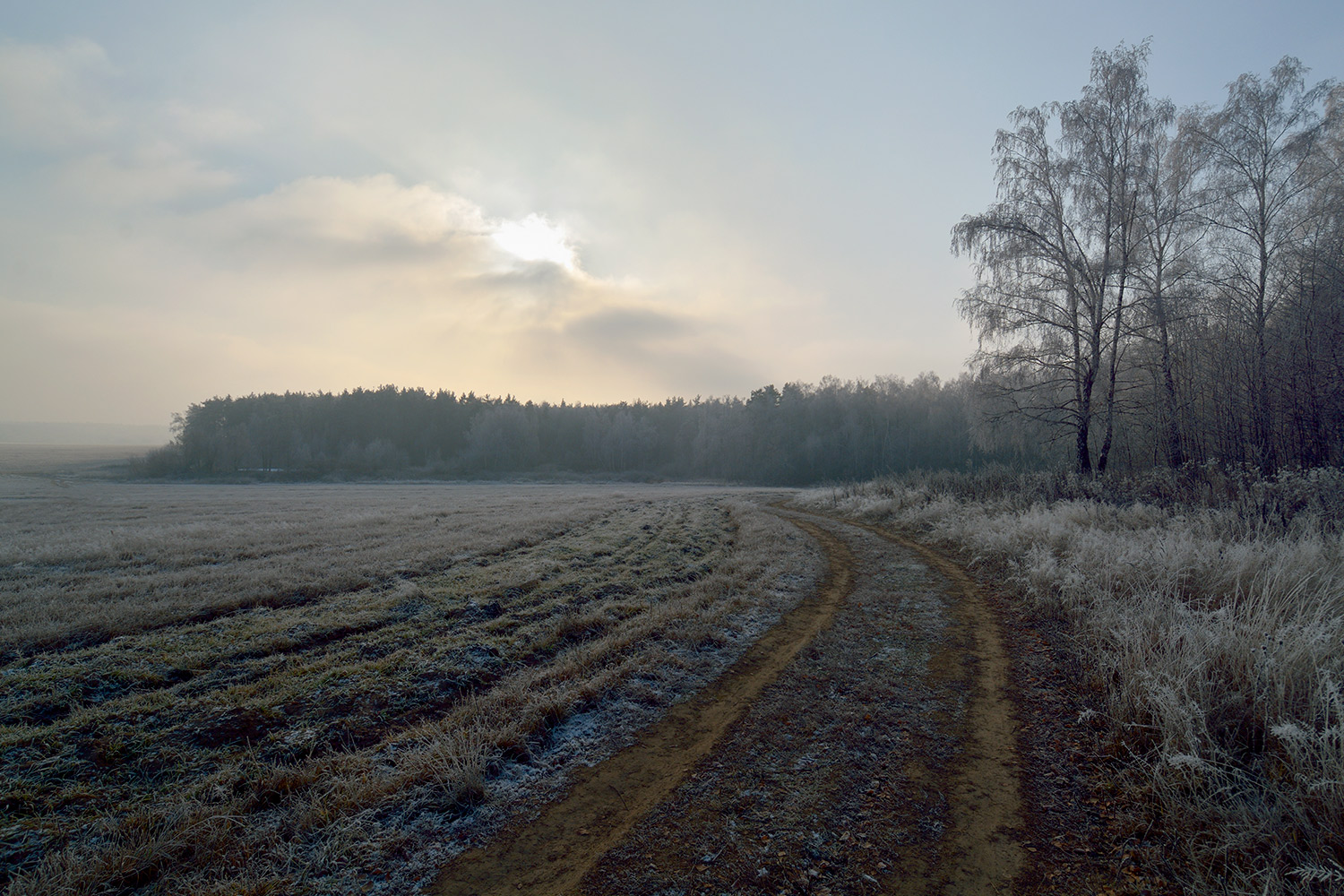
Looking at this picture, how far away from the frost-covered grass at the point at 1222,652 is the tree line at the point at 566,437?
58.0 metres

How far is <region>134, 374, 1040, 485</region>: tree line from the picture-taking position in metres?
71.9

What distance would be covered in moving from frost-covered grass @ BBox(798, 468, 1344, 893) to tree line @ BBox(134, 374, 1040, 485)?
5802 centimetres

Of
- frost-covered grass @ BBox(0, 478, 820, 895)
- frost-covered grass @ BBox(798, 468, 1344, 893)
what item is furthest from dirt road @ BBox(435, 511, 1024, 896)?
frost-covered grass @ BBox(798, 468, 1344, 893)

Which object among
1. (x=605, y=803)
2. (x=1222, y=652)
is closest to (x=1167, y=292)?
(x=1222, y=652)

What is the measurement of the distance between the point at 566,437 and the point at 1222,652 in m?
88.6

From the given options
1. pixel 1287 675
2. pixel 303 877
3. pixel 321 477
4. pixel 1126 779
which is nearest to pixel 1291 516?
pixel 1287 675

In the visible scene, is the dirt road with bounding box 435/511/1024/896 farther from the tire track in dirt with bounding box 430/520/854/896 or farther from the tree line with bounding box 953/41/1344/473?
the tree line with bounding box 953/41/1344/473

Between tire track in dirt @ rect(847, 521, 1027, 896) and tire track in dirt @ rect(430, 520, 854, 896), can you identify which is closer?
tire track in dirt @ rect(847, 521, 1027, 896)

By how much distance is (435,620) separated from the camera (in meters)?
8.17

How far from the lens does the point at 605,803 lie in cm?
414

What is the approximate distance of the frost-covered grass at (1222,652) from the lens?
3.19 m

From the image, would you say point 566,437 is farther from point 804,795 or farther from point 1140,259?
point 804,795

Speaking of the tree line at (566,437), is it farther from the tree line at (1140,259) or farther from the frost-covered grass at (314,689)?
the frost-covered grass at (314,689)

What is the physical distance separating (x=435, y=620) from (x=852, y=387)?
90.0 meters
